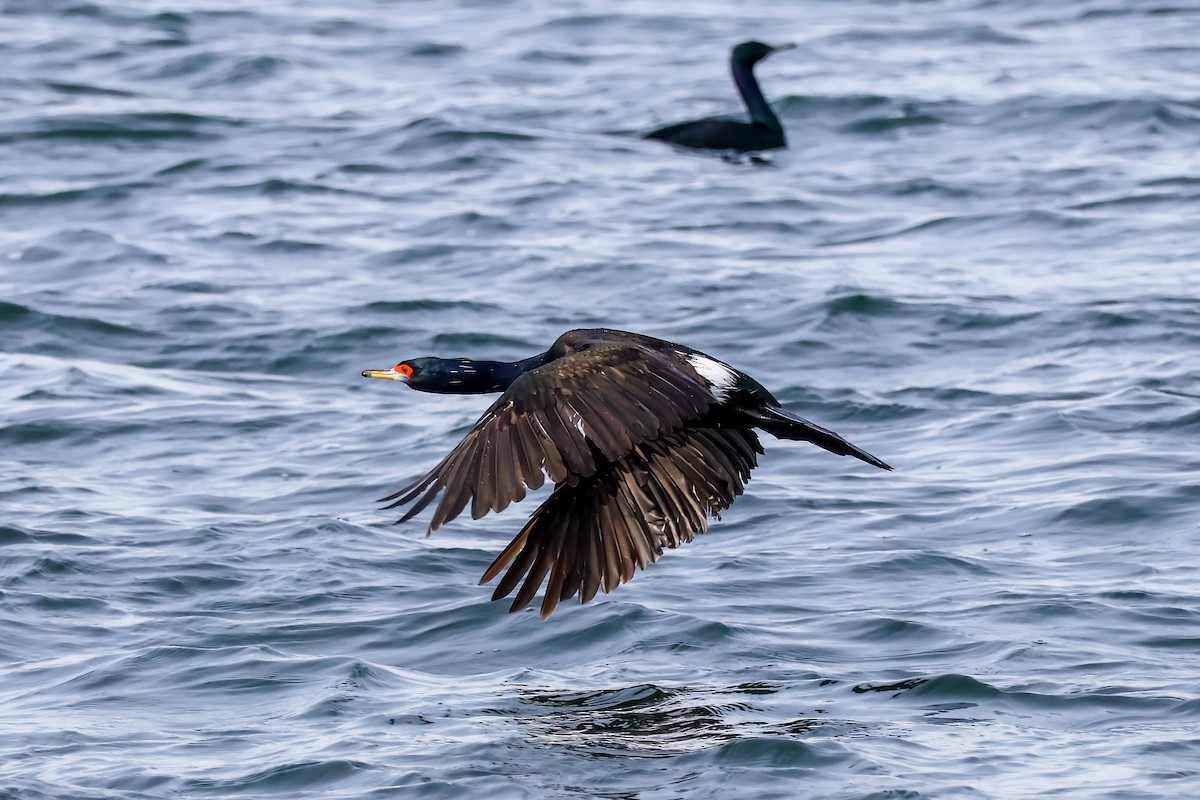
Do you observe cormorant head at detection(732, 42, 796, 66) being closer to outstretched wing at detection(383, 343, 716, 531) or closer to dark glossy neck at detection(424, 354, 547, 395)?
dark glossy neck at detection(424, 354, 547, 395)

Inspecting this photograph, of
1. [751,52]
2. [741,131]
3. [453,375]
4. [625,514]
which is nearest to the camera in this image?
[625,514]

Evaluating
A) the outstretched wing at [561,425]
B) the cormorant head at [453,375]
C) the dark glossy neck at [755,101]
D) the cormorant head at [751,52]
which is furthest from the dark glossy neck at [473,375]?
the cormorant head at [751,52]

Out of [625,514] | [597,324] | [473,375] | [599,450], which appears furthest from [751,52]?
[599,450]

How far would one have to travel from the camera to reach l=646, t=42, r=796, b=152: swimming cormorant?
46.4 ft

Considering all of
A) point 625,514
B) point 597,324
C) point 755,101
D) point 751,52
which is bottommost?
point 597,324

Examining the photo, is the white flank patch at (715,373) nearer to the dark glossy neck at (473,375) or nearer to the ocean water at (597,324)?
the dark glossy neck at (473,375)

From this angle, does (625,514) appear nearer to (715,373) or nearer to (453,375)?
(715,373)

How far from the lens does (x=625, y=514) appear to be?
20.4 ft

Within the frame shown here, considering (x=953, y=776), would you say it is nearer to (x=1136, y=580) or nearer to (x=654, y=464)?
(x=654, y=464)

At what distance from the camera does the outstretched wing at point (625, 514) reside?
599cm

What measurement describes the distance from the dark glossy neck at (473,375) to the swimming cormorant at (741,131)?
308 inches

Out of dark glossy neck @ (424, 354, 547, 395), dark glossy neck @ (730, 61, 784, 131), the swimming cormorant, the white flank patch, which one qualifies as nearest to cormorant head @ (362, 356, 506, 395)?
dark glossy neck @ (424, 354, 547, 395)

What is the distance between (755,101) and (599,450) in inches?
367

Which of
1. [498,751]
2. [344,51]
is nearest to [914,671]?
[498,751]
